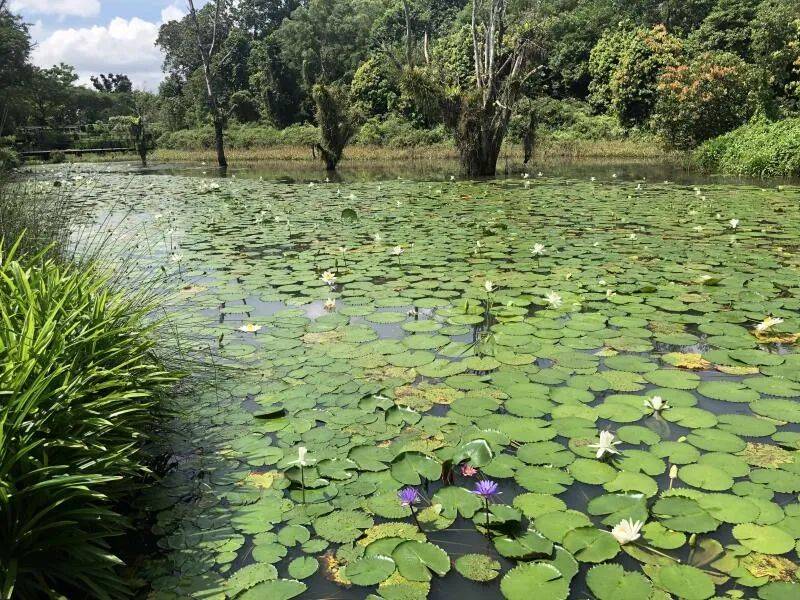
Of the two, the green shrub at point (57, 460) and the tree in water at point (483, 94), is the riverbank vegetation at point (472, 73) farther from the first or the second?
the green shrub at point (57, 460)

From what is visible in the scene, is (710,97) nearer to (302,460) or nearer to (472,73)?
(472,73)

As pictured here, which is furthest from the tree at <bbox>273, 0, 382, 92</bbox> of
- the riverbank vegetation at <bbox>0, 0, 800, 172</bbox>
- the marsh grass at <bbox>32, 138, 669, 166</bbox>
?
the marsh grass at <bbox>32, 138, 669, 166</bbox>

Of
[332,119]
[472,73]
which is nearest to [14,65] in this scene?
[332,119]

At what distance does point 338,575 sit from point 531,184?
974cm

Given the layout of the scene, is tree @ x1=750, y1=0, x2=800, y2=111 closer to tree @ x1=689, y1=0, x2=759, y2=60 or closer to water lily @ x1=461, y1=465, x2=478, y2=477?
tree @ x1=689, y1=0, x2=759, y2=60

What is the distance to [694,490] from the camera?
5.73ft

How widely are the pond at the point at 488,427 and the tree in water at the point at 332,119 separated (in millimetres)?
11476

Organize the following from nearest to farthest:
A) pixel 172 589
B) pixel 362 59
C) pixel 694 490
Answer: pixel 172 589, pixel 694 490, pixel 362 59

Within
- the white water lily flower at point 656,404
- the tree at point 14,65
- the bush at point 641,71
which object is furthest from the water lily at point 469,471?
the bush at point 641,71

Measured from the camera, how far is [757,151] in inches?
460

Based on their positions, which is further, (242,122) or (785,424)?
(242,122)

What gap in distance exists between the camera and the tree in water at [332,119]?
50.4 ft

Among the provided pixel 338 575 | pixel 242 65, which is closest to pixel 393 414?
pixel 338 575

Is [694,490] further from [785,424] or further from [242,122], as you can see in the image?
[242,122]
